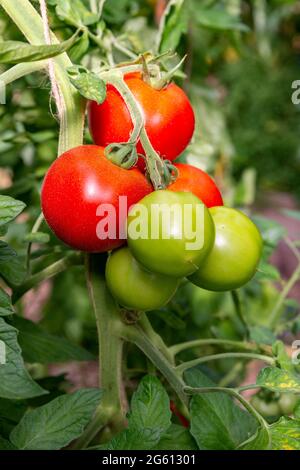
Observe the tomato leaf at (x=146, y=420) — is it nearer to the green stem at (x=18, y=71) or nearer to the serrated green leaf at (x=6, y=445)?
the serrated green leaf at (x=6, y=445)

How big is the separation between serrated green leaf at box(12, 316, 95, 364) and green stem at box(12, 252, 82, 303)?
42mm

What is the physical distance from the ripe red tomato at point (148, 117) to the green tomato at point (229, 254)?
0.26ft

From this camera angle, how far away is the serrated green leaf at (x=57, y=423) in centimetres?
55

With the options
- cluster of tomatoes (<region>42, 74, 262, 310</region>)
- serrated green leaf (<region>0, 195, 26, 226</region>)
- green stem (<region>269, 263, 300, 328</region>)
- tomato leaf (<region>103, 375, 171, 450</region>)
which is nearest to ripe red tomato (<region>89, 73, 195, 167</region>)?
cluster of tomatoes (<region>42, 74, 262, 310</region>)

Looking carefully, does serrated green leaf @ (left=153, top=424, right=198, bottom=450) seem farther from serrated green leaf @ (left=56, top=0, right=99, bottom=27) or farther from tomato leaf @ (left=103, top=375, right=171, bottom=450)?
serrated green leaf @ (left=56, top=0, right=99, bottom=27)

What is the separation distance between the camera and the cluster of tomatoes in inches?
19.9

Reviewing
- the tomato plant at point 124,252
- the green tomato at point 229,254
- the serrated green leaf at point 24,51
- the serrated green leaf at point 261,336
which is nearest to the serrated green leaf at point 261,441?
the tomato plant at point 124,252

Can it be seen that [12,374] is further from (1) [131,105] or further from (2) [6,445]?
(1) [131,105]

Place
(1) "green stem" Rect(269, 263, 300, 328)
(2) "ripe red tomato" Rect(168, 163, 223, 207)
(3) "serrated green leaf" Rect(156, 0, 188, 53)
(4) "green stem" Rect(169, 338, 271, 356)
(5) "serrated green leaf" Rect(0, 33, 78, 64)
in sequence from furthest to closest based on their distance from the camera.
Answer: (1) "green stem" Rect(269, 263, 300, 328) < (3) "serrated green leaf" Rect(156, 0, 188, 53) < (4) "green stem" Rect(169, 338, 271, 356) < (2) "ripe red tomato" Rect(168, 163, 223, 207) < (5) "serrated green leaf" Rect(0, 33, 78, 64)

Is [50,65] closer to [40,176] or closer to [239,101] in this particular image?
[40,176]

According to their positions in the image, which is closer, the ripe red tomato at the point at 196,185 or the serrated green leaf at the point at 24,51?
the serrated green leaf at the point at 24,51
